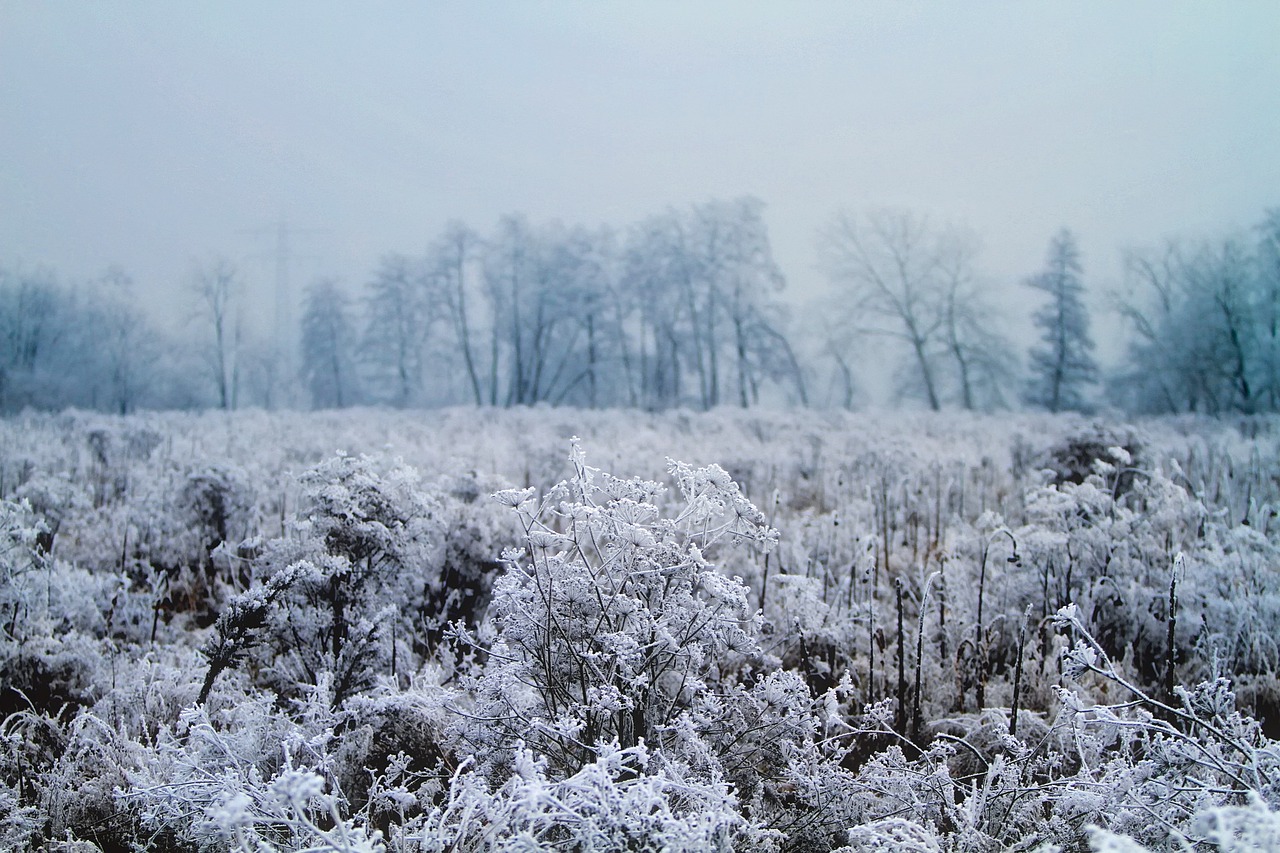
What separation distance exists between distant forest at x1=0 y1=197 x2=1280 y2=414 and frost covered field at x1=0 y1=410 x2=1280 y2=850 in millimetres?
19632

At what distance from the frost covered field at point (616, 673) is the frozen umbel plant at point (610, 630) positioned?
12 millimetres

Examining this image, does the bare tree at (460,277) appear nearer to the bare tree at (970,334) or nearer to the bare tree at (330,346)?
the bare tree at (330,346)

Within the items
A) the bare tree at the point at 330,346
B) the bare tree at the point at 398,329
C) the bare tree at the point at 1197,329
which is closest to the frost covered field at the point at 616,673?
the bare tree at the point at 1197,329

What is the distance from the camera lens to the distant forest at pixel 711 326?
21188 millimetres

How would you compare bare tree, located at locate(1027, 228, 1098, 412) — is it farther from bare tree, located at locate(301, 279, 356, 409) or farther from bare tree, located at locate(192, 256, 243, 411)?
bare tree, located at locate(192, 256, 243, 411)

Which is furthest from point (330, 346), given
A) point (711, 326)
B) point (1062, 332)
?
point (1062, 332)

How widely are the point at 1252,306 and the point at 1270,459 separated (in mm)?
15686

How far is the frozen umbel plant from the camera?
1.97 meters

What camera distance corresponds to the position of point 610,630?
6.75ft

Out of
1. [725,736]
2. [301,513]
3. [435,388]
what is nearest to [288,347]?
[435,388]

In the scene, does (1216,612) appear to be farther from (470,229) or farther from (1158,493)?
(470,229)

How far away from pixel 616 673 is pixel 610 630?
122 millimetres

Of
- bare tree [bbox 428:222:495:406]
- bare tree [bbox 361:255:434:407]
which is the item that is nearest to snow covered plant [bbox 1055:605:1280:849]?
bare tree [bbox 428:222:495:406]

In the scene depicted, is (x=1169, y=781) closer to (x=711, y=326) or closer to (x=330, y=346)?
(x=711, y=326)
